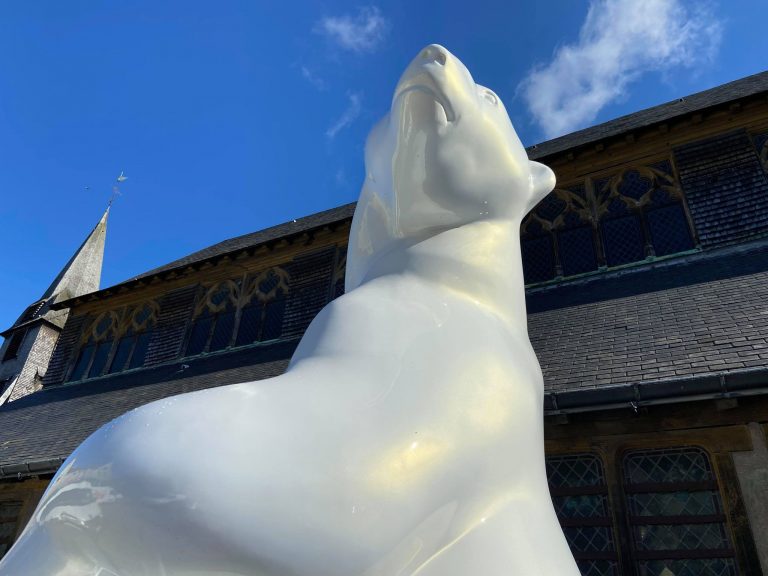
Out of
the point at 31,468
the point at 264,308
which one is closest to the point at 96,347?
the point at 264,308

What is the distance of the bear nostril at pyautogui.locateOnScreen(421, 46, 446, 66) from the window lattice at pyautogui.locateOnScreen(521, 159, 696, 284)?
7479 mm

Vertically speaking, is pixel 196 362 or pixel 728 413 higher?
pixel 196 362

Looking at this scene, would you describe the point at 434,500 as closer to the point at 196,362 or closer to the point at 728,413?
the point at 728,413

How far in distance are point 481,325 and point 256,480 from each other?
72 cm

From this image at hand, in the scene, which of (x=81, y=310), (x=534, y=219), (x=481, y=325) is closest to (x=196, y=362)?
(x=81, y=310)

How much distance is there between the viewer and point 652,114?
461 inches

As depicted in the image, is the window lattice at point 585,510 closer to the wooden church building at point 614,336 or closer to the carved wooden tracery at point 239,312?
the wooden church building at point 614,336

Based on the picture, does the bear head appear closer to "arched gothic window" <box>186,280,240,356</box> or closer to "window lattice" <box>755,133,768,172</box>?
"window lattice" <box>755,133,768,172</box>

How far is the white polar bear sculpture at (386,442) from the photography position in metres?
0.91

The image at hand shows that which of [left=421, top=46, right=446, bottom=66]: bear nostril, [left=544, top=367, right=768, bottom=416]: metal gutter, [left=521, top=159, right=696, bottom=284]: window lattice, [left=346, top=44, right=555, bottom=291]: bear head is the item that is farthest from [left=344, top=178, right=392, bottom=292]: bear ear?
[left=521, top=159, right=696, bottom=284]: window lattice

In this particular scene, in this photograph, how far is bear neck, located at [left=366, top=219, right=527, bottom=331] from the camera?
1548mm

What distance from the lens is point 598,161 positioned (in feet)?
30.8

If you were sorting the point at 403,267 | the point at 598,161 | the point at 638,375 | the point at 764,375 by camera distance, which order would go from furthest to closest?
the point at 598,161
the point at 638,375
the point at 764,375
the point at 403,267

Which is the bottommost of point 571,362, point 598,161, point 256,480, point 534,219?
point 256,480
